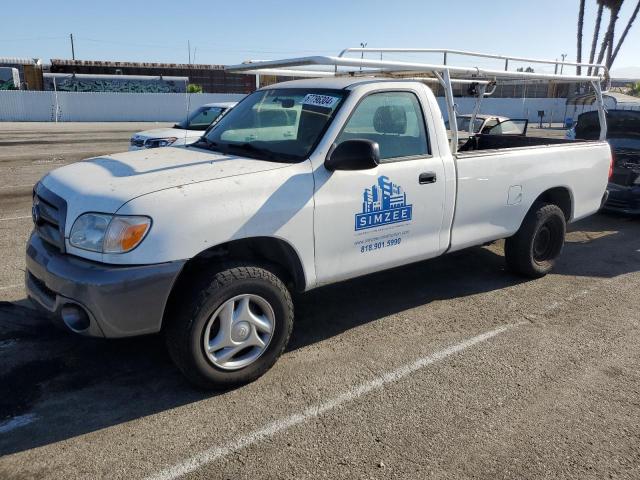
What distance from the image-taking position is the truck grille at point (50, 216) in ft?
11.1

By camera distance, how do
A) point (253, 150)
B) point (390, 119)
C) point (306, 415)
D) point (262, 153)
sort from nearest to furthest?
point (306, 415) → point (262, 153) → point (253, 150) → point (390, 119)

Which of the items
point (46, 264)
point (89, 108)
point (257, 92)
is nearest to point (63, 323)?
point (46, 264)

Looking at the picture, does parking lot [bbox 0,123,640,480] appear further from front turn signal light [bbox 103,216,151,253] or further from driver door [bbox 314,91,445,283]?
front turn signal light [bbox 103,216,151,253]

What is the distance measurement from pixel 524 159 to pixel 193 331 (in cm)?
353

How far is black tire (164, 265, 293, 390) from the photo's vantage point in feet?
10.8

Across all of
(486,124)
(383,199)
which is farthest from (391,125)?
(486,124)

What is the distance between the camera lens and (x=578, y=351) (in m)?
4.23

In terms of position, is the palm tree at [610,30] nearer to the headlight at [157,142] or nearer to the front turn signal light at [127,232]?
the headlight at [157,142]

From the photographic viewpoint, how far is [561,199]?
595 centimetres

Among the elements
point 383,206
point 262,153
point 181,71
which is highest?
point 181,71

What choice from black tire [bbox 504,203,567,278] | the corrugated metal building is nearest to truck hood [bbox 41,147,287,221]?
black tire [bbox 504,203,567,278]

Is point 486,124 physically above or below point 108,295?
above

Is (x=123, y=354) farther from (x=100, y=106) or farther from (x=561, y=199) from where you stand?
(x=100, y=106)

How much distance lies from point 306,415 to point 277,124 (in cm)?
222
